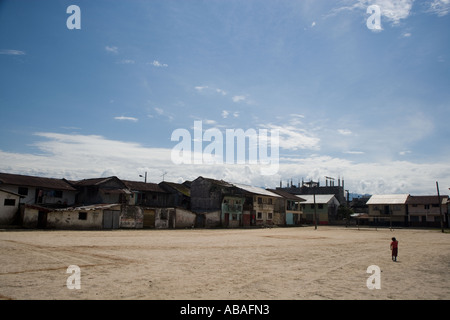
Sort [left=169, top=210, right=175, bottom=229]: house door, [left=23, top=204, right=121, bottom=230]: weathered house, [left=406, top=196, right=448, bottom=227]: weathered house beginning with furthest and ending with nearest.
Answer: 1. [left=406, top=196, right=448, bottom=227]: weathered house
2. [left=169, top=210, right=175, bottom=229]: house door
3. [left=23, top=204, right=121, bottom=230]: weathered house

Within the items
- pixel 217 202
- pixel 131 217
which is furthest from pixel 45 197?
pixel 217 202

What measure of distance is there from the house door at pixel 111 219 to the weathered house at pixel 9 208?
369 inches

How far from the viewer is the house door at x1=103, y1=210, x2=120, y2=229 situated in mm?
38562

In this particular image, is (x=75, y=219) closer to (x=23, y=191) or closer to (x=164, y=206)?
(x=23, y=191)

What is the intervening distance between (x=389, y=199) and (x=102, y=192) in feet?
203

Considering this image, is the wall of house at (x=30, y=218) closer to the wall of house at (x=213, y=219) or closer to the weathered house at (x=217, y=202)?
the weathered house at (x=217, y=202)

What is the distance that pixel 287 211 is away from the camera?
68.1 m

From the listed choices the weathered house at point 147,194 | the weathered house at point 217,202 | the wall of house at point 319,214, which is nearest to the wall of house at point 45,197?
the weathered house at point 147,194

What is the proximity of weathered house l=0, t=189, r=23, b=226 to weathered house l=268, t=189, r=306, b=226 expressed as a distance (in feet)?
146

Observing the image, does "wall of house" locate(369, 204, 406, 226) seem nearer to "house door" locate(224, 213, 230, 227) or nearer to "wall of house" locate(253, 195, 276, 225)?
"wall of house" locate(253, 195, 276, 225)

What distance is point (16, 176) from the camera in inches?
1690

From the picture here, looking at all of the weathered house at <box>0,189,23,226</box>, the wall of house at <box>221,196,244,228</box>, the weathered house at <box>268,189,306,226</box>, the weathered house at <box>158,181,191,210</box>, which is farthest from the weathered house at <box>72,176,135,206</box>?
the weathered house at <box>268,189,306,226</box>

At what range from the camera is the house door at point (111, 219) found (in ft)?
127
